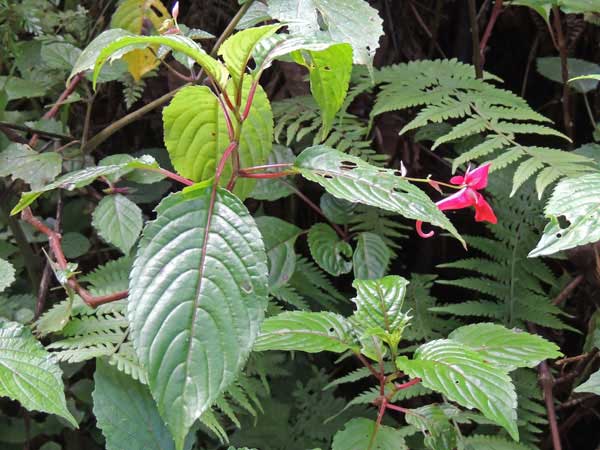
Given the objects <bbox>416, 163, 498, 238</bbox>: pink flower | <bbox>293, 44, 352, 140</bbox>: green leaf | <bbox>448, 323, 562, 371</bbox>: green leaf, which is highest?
<bbox>293, 44, 352, 140</bbox>: green leaf

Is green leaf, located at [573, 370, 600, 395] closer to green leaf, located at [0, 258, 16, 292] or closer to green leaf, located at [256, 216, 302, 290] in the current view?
green leaf, located at [256, 216, 302, 290]

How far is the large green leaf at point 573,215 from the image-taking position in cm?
82

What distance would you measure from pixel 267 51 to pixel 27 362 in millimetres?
537

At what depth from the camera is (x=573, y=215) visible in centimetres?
87

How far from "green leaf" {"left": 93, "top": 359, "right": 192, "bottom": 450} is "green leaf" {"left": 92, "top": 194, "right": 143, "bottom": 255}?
0.83 feet

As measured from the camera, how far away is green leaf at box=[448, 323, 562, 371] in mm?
982

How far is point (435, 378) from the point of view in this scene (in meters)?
0.89

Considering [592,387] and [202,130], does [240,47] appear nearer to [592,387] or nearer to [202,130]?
[202,130]

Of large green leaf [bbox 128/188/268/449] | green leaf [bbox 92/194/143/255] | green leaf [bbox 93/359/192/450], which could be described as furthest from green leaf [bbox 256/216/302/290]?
large green leaf [bbox 128/188/268/449]

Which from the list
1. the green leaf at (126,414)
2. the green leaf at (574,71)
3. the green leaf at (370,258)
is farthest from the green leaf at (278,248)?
the green leaf at (574,71)

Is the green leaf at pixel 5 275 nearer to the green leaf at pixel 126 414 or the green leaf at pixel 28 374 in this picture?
the green leaf at pixel 28 374

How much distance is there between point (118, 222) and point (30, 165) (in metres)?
0.23

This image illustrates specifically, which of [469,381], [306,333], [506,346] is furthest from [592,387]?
[306,333]

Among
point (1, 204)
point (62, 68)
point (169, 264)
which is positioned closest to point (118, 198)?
point (1, 204)
